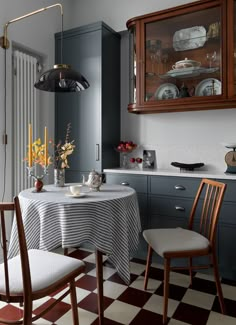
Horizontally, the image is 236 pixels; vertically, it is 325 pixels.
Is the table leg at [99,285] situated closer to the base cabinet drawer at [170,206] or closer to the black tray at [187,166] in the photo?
the base cabinet drawer at [170,206]

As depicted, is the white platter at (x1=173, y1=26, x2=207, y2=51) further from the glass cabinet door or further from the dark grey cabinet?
the dark grey cabinet

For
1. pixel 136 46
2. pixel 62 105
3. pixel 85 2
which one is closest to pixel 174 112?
pixel 136 46

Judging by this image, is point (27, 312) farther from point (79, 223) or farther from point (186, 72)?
point (186, 72)

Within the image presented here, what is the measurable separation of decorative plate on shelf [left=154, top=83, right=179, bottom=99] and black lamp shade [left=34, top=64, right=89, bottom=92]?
2.94 ft

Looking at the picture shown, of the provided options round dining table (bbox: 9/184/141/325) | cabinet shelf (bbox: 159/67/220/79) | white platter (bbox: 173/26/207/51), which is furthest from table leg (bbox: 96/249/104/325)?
white platter (bbox: 173/26/207/51)

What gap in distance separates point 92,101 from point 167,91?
0.79 metres

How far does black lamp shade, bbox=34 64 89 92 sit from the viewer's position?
1.96m

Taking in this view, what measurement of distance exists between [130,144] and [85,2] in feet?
6.09

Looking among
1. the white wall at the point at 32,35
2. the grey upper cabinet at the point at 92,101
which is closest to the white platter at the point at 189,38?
the grey upper cabinet at the point at 92,101

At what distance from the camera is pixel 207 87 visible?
8.45 ft

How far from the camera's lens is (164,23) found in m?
2.72

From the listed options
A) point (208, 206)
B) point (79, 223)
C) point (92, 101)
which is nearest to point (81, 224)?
point (79, 223)

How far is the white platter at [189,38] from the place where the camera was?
260 centimetres

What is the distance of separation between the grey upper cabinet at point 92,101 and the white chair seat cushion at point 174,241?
3.72 feet
